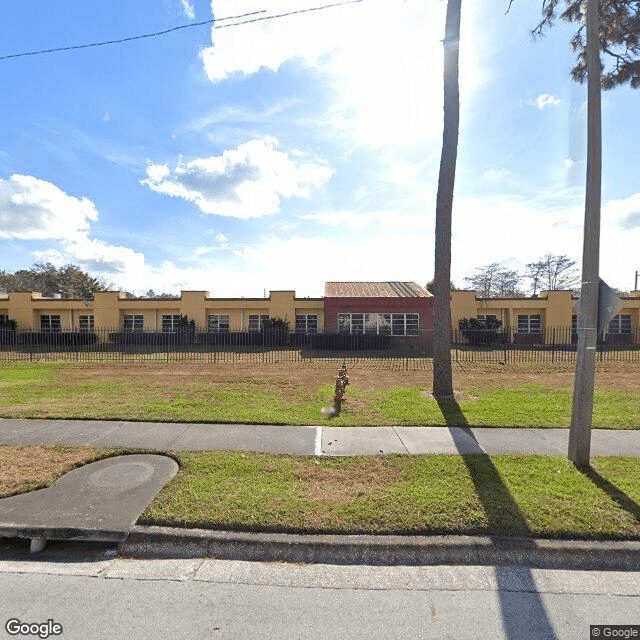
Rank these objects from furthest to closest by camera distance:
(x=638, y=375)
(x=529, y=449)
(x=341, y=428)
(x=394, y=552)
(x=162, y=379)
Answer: (x=638, y=375), (x=162, y=379), (x=341, y=428), (x=529, y=449), (x=394, y=552)

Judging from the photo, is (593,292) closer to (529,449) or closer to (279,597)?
(529,449)

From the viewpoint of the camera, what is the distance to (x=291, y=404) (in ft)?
25.8

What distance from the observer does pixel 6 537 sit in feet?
10.6

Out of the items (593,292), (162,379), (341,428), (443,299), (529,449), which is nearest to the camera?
(593,292)

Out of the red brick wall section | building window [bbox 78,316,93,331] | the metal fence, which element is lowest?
the metal fence

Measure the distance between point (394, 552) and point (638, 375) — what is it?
1344 centimetres

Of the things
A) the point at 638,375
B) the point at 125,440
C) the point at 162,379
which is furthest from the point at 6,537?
the point at 638,375

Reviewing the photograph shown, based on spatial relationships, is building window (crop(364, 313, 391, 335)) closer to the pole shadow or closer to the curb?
the pole shadow

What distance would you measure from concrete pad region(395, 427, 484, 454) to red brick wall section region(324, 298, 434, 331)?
17546 millimetres

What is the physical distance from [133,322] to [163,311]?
251 cm

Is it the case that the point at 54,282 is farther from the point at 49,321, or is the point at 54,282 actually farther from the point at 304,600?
the point at 304,600

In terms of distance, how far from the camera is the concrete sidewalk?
5.18 metres

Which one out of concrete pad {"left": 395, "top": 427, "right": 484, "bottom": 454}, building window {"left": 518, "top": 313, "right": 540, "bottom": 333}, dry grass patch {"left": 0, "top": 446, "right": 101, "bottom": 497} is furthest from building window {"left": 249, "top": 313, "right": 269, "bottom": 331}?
dry grass patch {"left": 0, "top": 446, "right": 101, "bottom": 497}

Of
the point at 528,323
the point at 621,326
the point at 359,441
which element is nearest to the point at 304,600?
the point at 359,441
